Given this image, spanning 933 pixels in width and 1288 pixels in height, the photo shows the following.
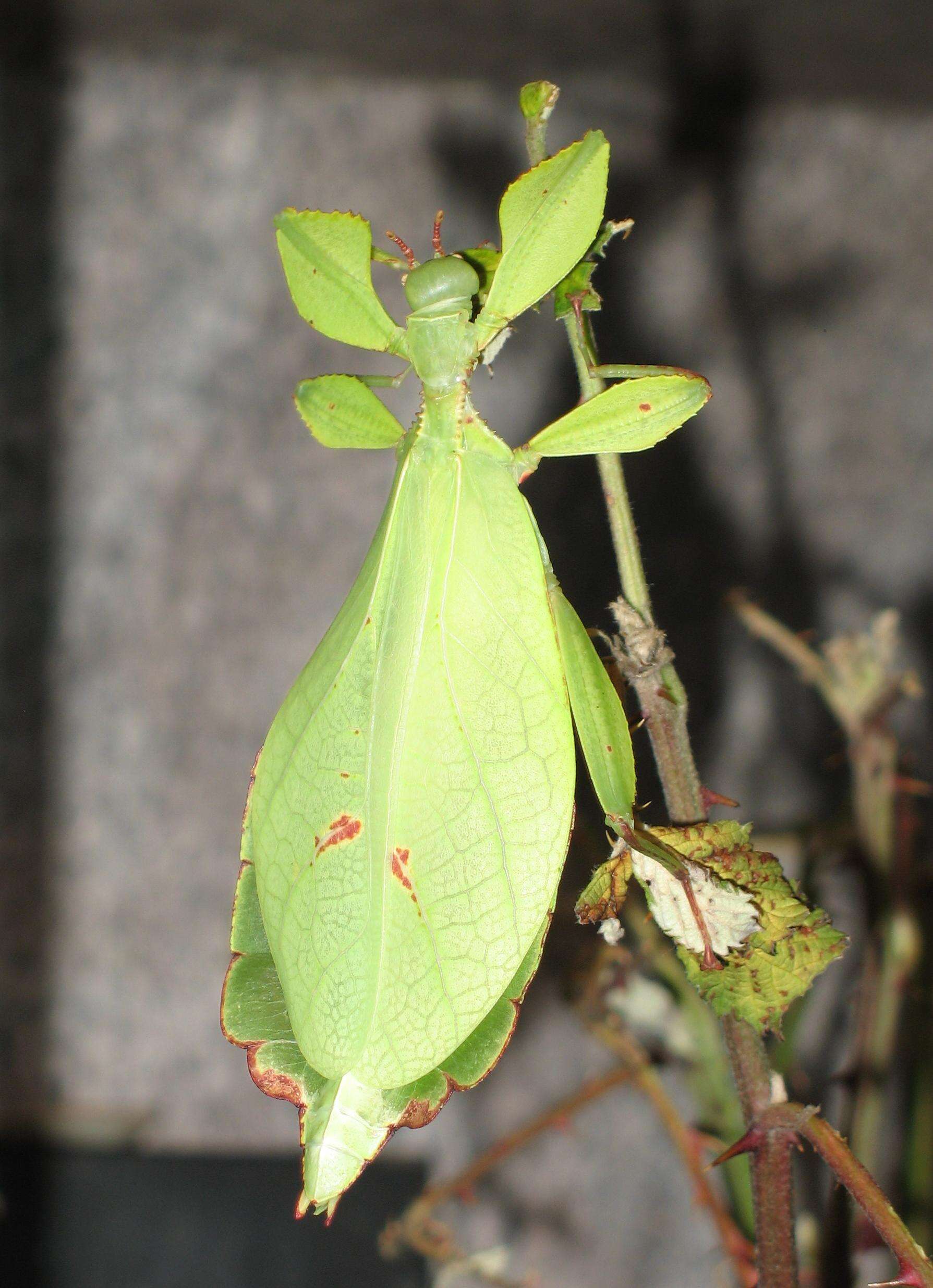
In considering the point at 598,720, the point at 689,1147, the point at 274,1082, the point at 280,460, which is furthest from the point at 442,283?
the point at 280,460

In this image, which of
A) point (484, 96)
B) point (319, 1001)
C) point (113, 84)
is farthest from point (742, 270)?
point (319, 1001)

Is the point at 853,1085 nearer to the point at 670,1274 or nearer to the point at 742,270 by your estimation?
the point at 670,1274

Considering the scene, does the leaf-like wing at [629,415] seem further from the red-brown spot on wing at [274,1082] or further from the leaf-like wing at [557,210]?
the red-brown spot on wing at [274,1082]

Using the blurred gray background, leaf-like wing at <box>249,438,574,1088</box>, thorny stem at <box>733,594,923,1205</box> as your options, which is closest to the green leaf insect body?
leaf-like wing at <box>249,438,574,1088</box>

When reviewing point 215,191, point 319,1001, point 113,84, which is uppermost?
point 113,84

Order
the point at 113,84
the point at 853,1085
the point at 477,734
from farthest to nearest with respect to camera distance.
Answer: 1. the point at 113,84
2. the point at 853,1085
3. the point at 477,734

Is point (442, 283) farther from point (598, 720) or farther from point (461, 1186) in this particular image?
point (461, 1186)

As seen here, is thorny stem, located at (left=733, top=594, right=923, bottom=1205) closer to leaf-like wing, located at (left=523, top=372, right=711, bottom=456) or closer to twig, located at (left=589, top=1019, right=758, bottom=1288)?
twig, located at (left=589, top=1019, right=758, bottom=1288)
